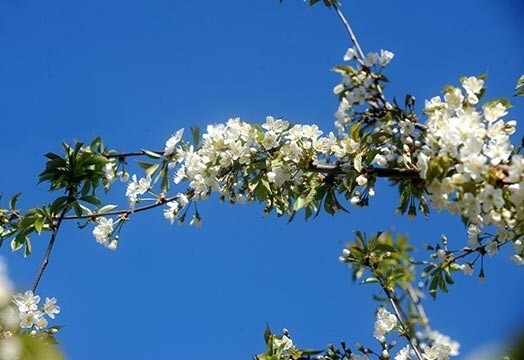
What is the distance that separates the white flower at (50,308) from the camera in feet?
9.10

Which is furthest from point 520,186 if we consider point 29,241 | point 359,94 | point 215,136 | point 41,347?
point 29,241

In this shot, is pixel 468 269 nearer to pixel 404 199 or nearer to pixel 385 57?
pixel 404 199

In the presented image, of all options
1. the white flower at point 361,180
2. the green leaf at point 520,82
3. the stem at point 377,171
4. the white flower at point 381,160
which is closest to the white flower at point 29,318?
the stem at point 377,171

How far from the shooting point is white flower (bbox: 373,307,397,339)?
9.79 feet

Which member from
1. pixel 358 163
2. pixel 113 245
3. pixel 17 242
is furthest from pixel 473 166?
pixel 17 242

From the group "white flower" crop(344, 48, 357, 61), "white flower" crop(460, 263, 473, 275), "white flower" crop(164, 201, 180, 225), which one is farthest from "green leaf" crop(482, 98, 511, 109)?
"white flower" crop(164, 201, 180, 225)

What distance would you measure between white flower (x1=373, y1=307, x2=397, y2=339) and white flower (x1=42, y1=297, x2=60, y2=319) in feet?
5.43

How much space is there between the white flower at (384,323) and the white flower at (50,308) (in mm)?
1655

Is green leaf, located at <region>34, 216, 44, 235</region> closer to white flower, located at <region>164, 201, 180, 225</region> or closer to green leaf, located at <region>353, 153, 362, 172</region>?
white flower, located at <region>164, 201, 180, 225</region>

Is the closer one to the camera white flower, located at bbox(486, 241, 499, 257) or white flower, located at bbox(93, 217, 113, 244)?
white flower, located at bbox(486, 241, 499, 257)

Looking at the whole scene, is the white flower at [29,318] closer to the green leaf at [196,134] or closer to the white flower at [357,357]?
the green leaf at [196,134]

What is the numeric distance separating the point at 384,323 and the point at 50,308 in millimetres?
1717

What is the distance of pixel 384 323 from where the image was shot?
2.98 meters

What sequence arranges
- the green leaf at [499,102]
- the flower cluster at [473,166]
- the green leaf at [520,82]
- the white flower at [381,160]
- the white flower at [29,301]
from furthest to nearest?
the green leaf at [520,82]
the white flower at [29,301]
the white flower at [381,160]
the green leaf at [499,102]
the flower cluster at [473,166]
